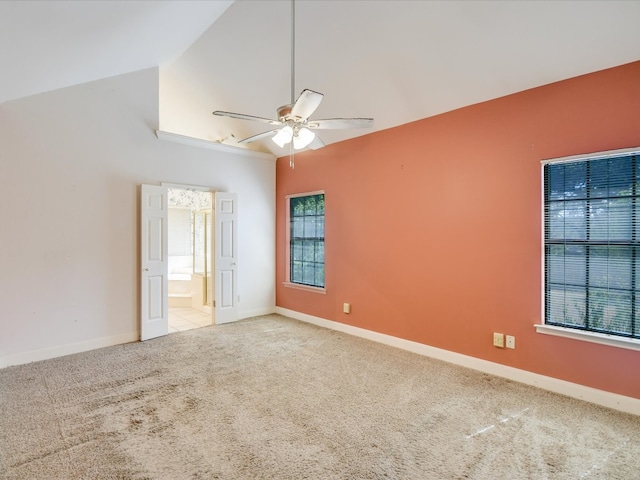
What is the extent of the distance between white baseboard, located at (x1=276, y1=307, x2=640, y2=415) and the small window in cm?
94

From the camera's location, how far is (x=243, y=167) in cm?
554

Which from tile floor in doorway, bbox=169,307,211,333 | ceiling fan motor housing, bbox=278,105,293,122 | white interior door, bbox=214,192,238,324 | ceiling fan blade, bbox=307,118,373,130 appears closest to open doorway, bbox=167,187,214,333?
tile floor in doorway, bbox=169,307,211,333

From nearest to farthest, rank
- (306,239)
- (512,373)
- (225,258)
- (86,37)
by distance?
(86,37) < (512,373) < (225,258) < (306,239)

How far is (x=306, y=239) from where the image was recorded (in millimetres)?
5469

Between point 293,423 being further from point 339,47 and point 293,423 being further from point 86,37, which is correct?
point 339,47

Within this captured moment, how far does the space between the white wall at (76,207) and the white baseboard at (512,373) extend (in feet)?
10.2

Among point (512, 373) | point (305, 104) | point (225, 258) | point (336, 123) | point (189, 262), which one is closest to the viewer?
point (305, 104)

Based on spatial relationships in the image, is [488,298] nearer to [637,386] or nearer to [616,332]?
[616,332]

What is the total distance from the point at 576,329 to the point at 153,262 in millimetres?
4764

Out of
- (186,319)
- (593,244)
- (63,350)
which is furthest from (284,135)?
(186,319)

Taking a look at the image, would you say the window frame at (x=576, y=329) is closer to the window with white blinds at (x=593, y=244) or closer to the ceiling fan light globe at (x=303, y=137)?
the window with white blinds at (x=593, y=244)

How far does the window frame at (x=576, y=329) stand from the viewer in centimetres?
262

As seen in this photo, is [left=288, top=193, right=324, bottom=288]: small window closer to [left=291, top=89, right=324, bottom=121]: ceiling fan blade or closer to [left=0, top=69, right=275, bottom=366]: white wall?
[left=0, top=69, right=275, bottom=366]: white wall

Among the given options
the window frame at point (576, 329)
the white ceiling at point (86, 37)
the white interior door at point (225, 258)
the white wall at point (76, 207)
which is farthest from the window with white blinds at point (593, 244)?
the white wall at point (76, 207)
